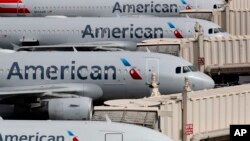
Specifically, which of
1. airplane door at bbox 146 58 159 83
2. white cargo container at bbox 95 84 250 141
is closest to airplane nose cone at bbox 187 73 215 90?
airplane door at bbox 146 58 159 83

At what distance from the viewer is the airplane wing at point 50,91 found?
39500 millimetres

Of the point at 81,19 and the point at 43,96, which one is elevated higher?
the point at 81,19

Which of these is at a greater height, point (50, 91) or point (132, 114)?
point (132, 114)

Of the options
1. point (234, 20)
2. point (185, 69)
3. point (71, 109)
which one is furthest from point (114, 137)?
point (234, 20)

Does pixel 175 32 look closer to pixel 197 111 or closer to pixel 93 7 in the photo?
pixel 93 7

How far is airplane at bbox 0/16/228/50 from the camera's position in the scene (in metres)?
52.8

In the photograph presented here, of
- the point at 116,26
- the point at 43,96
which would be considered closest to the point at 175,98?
the point at 43,96

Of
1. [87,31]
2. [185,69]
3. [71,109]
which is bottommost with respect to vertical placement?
[71,109]

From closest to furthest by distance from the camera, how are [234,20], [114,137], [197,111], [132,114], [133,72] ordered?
[114,137] < [132,114] < [197,111] < [133,72] < [234,20]

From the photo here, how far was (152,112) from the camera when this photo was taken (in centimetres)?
2533

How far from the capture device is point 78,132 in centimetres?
2441

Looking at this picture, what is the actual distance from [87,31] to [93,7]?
9841mm

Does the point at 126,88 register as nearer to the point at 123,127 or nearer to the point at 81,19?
the point at 81,19

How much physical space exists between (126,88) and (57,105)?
7.83 meters
